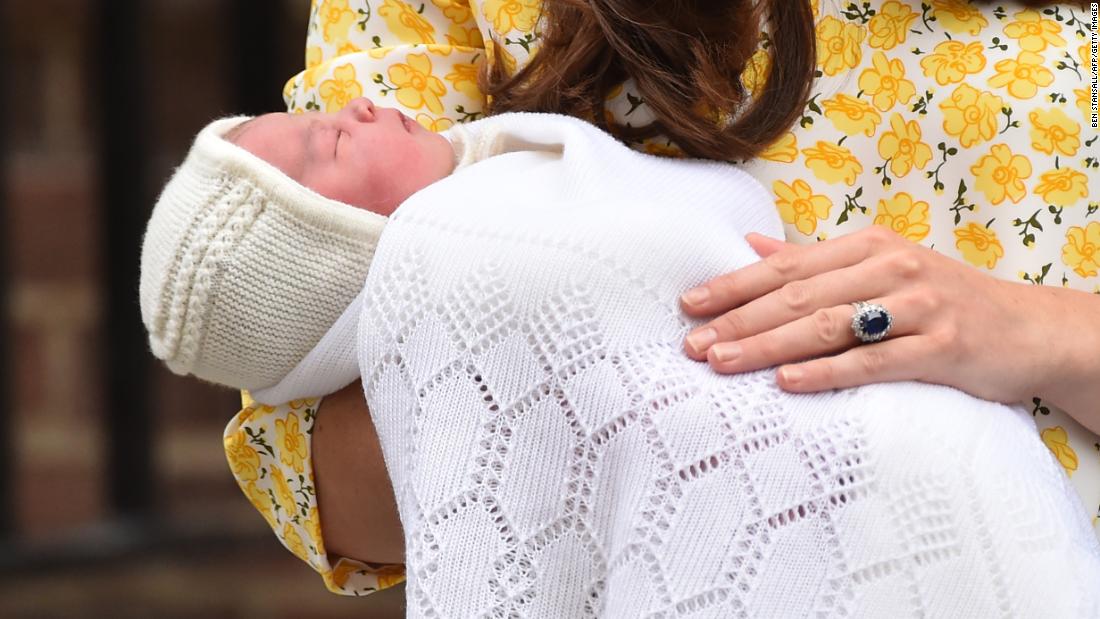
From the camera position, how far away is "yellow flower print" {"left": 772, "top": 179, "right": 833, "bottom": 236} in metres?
1.41

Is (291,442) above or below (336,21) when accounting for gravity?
below

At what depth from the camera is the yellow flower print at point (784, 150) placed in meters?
1.42

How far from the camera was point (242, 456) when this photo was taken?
1.63 meters

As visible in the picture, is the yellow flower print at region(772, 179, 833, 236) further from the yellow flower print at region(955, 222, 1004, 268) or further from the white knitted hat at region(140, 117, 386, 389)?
the white knitted hat at region(140, 117, 386, 389)

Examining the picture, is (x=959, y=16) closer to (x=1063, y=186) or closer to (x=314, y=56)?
(x=1063, y=186)

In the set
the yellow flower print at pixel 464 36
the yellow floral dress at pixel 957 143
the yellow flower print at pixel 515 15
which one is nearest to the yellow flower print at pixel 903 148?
the yellow floral dress at pixel 957 143

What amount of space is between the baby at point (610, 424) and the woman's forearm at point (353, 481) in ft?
0.35

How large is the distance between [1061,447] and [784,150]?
40 cm

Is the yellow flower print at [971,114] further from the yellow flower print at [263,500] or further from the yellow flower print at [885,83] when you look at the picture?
the yellow flower print at [263,500]

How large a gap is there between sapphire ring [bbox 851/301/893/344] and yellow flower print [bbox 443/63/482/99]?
0.61 metres

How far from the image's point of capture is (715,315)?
1.23 m

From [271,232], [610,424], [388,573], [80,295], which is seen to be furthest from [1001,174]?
[80,295]

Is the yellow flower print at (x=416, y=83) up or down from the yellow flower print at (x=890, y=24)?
down

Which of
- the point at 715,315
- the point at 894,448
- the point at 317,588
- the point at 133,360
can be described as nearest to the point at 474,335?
the point at 715,315
